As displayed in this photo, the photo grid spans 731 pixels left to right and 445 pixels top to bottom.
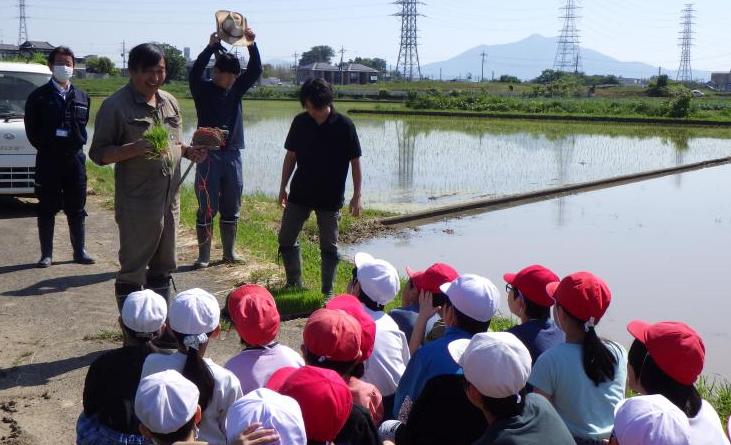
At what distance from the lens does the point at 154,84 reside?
4.70 m

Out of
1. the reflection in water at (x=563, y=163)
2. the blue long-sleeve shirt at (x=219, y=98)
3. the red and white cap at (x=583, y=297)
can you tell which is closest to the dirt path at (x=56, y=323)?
the blue long-sleeve shirt at (x=219, y=98)

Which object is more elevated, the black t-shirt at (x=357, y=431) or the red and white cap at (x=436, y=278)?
the red and white cap at (x=436, y=278)

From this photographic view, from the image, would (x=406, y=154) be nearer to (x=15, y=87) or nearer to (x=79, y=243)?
(x=15, y=87)

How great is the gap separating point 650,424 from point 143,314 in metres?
2.23

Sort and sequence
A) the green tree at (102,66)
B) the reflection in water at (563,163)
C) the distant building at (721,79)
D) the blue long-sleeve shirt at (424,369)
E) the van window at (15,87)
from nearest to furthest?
the blue long-sleeve shirt at (424,369), the van window at (15,87), the reflection in water at (563,163), the green tree at (102,66), the distant building at (721,79)

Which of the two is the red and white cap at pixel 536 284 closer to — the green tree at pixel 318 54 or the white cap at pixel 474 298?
the white cap at pixel 474 298

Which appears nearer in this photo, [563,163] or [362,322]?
[362,322]

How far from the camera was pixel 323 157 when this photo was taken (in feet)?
20.5

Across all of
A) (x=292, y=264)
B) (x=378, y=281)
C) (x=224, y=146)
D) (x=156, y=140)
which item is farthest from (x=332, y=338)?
(x=224, y=146)

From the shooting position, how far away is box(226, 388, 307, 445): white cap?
2.28 metres

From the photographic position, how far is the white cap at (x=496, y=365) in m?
2.53

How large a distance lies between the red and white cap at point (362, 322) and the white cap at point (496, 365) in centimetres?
66

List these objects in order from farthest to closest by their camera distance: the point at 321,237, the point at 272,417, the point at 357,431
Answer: the point at 321,237 < the point at 357,431 < the point at 272,417

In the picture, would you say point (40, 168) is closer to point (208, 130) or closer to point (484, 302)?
point (208, 130)
